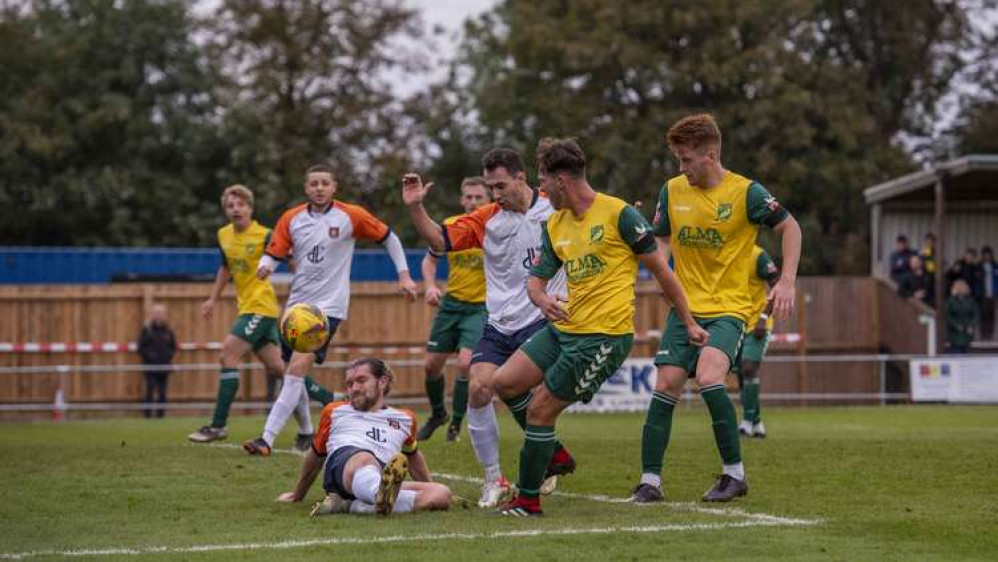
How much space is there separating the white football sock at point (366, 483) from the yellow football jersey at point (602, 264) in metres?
1.38

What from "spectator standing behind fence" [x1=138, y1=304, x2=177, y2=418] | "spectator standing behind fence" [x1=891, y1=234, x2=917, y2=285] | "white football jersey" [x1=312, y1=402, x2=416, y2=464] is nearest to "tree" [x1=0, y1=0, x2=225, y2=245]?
"spectator standing behind fence" [x1=138, y1=304, x2=177, y2=418]

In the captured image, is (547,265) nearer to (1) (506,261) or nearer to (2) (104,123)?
(1) (506,261)

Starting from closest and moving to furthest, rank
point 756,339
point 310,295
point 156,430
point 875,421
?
point 310,295
point 756,339
point 156,430
point 875,421

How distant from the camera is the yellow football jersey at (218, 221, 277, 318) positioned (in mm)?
15562

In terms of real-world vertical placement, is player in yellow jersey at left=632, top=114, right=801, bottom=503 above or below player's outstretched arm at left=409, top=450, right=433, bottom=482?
above

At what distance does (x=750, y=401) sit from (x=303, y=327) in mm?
6659

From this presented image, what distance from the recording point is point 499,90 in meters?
42.3

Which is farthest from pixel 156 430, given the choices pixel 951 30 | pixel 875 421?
pixel 951 30

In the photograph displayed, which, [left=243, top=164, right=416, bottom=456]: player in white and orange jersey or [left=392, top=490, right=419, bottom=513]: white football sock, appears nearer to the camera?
[left=392, top=490, right=419, bottom=513]: white football sock

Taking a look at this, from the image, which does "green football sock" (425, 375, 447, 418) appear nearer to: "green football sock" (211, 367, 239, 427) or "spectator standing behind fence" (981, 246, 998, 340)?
"green football sock" (211, 367, 239, 427)

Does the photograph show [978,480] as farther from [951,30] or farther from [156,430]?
[951,30]

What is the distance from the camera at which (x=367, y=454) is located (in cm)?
966

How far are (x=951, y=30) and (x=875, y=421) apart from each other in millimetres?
29143

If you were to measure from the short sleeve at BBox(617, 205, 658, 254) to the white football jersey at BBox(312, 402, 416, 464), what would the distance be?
1.76m
